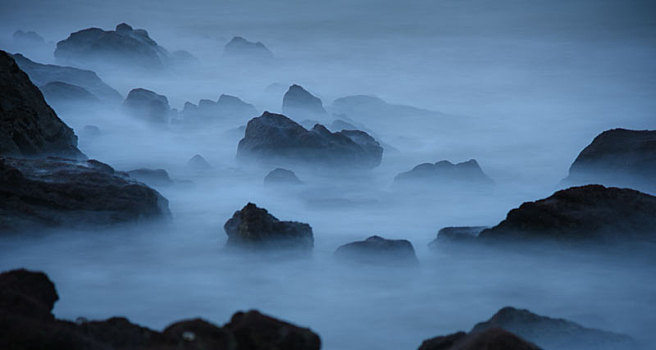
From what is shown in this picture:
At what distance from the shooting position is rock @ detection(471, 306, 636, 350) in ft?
11.3

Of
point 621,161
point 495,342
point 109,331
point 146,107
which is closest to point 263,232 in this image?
point 109,331

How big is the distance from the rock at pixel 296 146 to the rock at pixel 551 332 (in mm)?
5761

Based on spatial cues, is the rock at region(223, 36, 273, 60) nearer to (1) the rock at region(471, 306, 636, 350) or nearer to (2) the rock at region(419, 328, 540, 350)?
(1) the rock at region(471, 306, 636, 350)

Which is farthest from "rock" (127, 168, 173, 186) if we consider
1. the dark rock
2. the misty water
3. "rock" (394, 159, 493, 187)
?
the dark rock

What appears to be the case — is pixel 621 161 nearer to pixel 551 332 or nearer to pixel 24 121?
pixel 551 332

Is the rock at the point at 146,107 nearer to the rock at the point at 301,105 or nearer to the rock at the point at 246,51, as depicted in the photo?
the rock at the point at 301,105

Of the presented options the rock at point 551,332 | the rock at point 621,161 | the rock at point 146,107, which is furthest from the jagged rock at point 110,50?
the rock at point 551,332

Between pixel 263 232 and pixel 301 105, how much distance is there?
8383 mm

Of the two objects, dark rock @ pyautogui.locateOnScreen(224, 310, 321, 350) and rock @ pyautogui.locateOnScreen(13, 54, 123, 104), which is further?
rock @ pyautogui.locateOnScreen(13, 54, 123, 104)

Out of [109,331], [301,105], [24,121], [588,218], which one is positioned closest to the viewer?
[109,331]

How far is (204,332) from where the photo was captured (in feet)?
7.25

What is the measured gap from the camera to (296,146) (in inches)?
360

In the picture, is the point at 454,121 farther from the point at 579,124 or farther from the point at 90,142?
the point at 90,142

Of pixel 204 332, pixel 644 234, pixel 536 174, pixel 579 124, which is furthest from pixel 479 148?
pixel 204 332
